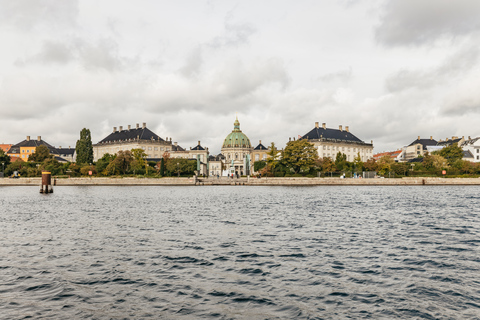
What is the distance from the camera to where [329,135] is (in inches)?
6816

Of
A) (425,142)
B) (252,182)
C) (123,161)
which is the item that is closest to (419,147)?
(425,142)

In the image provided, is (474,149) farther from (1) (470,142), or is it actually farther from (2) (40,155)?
(2) (40,155)

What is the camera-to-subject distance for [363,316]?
413 inches

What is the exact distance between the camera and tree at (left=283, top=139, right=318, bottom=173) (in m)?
120

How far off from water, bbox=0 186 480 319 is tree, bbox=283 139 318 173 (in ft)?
304

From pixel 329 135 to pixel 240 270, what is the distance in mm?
163311

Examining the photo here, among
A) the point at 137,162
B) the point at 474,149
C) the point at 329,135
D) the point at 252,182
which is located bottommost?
the point at 252,182

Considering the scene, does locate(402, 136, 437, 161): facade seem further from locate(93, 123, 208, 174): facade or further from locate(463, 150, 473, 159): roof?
locate(93, 123, 208, 174): facade

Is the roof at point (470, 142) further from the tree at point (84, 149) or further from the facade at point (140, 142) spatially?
the tree at point (84, 149)

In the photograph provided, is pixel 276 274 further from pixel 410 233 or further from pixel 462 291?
pixel 410 233

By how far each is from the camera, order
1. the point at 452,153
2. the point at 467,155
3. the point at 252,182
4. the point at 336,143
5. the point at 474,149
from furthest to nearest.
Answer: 1. the point at 336,143
2. the point at 474,149
3. the point at 467,155
4. the point at 452,153
5. the point at 252,182

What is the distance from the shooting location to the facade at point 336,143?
167625 mm

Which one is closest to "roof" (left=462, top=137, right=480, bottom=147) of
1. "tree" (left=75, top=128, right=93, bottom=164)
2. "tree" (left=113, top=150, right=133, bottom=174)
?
"tree" (left=113, top=150, right=133, bottom=174)

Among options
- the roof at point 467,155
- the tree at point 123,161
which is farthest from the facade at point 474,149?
the tree at point 123,161
